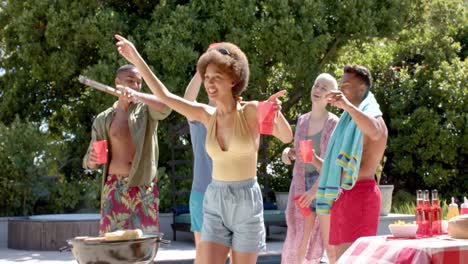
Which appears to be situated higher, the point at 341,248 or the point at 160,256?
the point at 341,248

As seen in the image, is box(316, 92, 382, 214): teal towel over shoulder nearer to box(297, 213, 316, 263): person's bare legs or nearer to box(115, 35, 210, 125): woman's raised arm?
box(115, 35, 210, 125): woman's raised arm

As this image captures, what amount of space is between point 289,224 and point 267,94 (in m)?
7.76

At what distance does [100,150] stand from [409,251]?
102 inches

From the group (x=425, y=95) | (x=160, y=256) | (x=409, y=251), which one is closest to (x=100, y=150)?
(x=409, y=251)

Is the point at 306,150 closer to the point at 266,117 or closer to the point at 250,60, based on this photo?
the point at 266,117

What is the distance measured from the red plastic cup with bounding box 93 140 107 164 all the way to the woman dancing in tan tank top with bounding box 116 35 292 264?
1408mm

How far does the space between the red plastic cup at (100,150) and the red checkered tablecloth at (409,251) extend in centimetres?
217

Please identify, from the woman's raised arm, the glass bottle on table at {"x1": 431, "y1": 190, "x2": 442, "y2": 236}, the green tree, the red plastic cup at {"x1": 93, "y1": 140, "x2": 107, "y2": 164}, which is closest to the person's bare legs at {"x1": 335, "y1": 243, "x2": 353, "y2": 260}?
the glass bottle on table at {"x1": 431, "y1": 190, "x2": 442, "y2": 236}

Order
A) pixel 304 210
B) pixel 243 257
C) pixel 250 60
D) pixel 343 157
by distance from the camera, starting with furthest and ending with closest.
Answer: pixel 250 60 → pixel 304 210 → pixel 343 157 → pixel 243 257

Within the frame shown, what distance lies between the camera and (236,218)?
4652mm

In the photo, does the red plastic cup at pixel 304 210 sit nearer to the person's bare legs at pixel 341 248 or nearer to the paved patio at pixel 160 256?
the person's bare legs at pixel 341 248

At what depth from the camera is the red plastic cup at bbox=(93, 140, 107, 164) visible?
6.11m

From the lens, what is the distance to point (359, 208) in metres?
5.32

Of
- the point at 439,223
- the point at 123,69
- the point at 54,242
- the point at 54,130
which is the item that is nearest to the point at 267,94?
the point at 54,130
